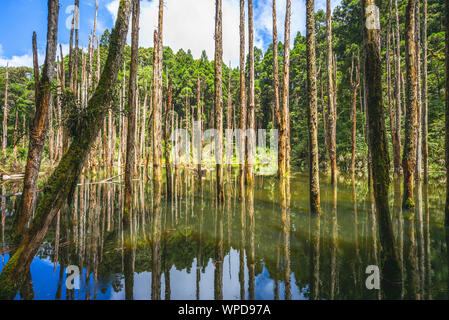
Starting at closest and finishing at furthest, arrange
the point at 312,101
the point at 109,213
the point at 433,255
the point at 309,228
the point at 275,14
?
the point at 433,255 < the point at 309,228 < the point at 312,101 < the point at 109,213 < the point at 275,14

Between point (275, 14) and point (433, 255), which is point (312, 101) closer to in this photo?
point (433, 255)

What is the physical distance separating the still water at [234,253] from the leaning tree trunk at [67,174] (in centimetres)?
38

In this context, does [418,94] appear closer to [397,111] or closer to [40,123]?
[397,111]

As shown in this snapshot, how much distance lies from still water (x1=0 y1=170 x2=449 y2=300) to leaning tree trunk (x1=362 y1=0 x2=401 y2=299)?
0.71 meters

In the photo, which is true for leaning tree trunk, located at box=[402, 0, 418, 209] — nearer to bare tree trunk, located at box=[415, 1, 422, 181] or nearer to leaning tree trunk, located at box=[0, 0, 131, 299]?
bare tree trunk, located at box=[415, 1, 422, 181]

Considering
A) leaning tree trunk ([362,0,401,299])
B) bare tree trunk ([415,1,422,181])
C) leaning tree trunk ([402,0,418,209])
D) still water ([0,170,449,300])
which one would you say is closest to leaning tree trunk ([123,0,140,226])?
still water ([0,170,449,300])

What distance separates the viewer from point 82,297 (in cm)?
324

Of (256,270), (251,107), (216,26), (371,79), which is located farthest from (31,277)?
(251,107)

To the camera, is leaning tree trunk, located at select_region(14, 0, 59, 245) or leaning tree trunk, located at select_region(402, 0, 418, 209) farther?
leaning tree trunk, located at select_region(402, 0, 418, 209)

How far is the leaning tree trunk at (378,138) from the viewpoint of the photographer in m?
3.45

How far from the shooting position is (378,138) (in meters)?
3.60

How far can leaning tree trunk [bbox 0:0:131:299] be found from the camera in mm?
3324

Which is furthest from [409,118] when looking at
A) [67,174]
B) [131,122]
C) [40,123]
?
[40,123]

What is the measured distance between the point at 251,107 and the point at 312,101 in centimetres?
590
